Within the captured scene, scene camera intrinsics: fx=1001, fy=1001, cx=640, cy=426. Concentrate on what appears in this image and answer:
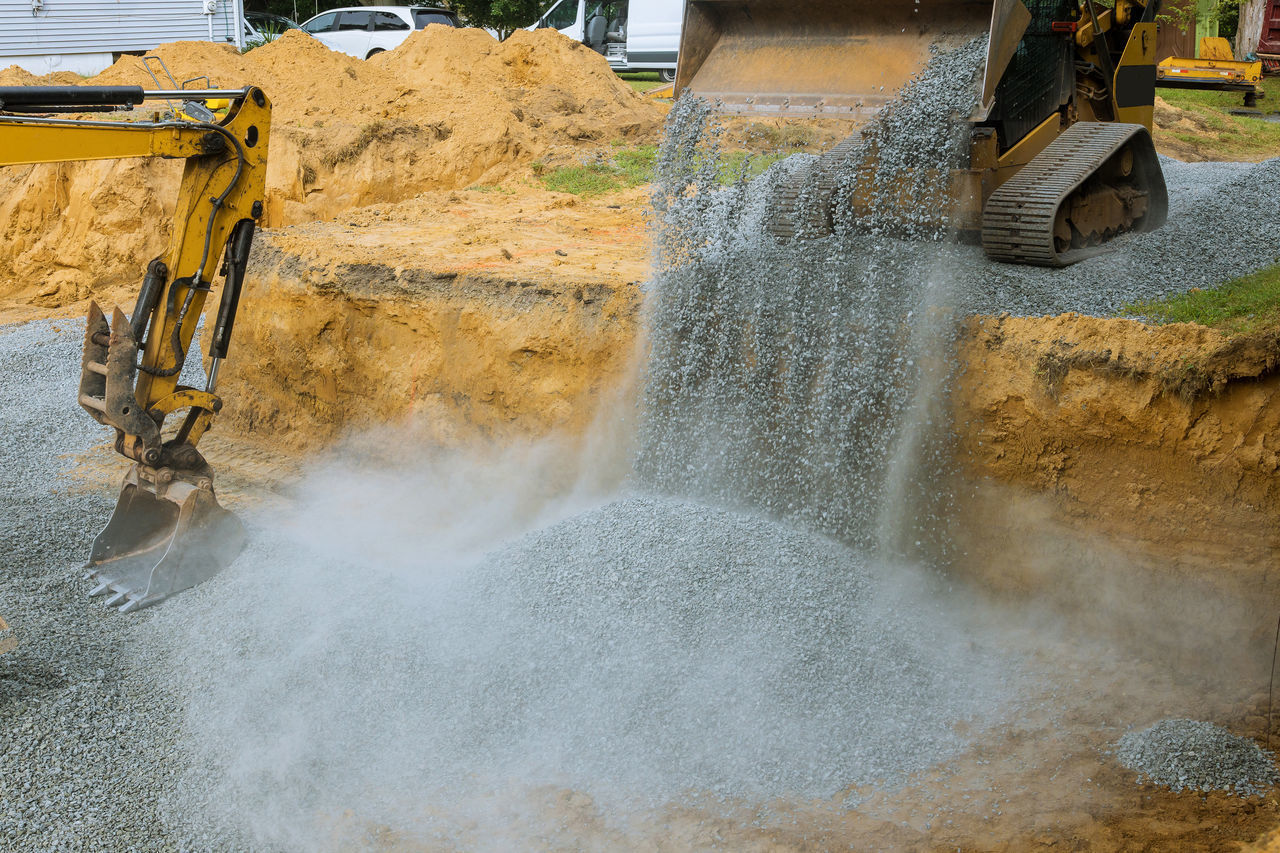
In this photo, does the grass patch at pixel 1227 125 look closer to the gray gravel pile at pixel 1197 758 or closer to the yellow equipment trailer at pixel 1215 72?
the yellow equipment trailer at pixel 1215 72

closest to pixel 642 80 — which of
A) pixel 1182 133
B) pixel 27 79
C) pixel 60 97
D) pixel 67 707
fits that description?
pixel 1182 133

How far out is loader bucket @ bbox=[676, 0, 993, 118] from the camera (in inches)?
234

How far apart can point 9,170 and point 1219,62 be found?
16.8 m

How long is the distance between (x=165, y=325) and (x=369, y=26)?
48.4 feet

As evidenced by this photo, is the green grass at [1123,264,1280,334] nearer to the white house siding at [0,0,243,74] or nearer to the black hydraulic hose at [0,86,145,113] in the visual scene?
the black hydraulic hose at [0,86,145,113]

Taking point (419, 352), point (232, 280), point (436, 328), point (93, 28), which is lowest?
point (419, 352)

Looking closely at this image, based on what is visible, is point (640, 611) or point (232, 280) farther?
point (232, 280)

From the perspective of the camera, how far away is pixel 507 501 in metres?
6.78

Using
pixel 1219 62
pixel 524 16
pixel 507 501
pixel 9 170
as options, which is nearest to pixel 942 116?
pixel 507 501

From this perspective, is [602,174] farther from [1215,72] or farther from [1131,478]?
[1215,72]

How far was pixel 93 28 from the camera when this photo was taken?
59.0 feet

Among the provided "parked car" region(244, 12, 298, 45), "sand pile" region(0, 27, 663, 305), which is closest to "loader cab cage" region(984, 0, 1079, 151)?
"sand pile" region(0, 27, 663, 305)

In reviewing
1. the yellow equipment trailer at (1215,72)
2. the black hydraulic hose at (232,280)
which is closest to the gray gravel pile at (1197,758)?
the black hydraulic hose at (232,280)

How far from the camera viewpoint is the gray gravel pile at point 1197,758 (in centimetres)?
401
